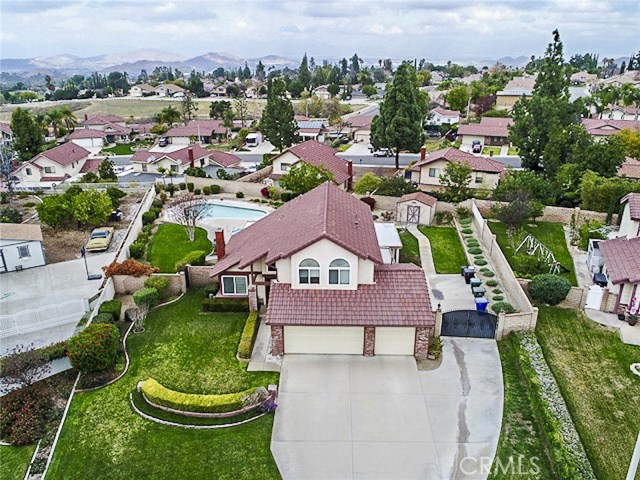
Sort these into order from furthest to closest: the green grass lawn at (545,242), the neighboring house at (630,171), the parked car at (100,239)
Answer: the neighboring house at (630,171) < the parked car at (100,239) < the green grass lawn at (545,242)

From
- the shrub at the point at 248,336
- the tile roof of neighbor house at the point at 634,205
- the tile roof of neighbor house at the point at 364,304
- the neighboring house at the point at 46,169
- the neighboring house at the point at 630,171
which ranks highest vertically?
the tile roof of neighbor house at the point at 634,205

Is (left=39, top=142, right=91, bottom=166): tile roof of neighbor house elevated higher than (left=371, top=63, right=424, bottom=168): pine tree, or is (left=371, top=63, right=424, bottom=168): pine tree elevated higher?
(left=371, top=63, right=424, bottom=168): pine tree

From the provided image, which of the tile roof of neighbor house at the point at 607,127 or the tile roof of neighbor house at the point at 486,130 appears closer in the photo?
the tile roof of neighbor house at the point at 607,127

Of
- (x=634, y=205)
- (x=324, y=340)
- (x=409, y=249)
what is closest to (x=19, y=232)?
(x=324, y=340)

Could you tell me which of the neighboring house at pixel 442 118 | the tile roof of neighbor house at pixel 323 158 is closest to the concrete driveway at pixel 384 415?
the tile roof of neighbor house at pixel 323 158

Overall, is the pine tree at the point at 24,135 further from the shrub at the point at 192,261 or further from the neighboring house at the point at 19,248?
the shrub at the point at 192,261

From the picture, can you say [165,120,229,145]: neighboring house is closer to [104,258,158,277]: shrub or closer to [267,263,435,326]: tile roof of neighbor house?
[104,258,158,277]: shrub
